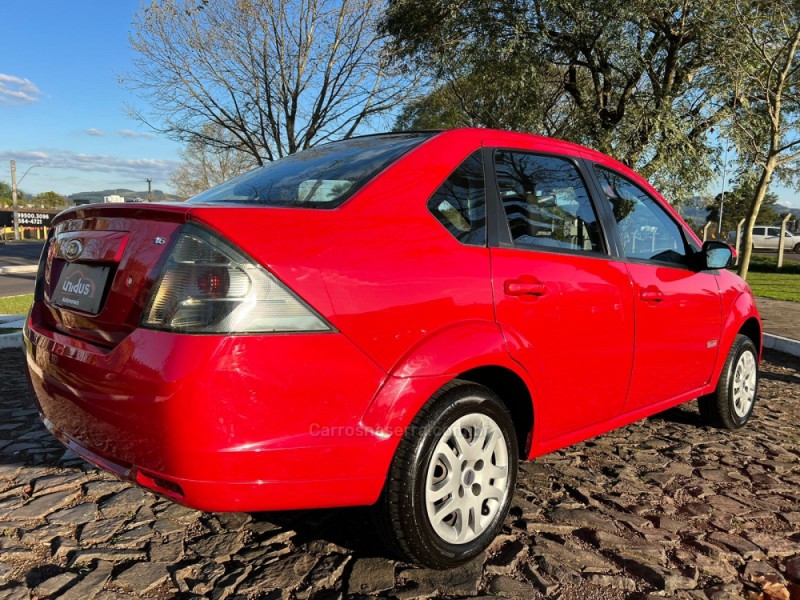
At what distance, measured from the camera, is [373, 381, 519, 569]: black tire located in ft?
6.97

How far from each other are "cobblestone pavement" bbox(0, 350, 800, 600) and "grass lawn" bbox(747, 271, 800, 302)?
11.8 meters

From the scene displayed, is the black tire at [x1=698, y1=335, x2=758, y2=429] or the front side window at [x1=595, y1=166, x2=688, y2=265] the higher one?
the front side window at [x1=595, y1=166, x2=688, y2=265]

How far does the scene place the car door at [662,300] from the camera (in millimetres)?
3188

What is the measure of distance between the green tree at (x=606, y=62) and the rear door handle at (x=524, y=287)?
8.13 meters

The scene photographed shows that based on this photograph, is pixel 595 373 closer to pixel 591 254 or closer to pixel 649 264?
pixel 591 254

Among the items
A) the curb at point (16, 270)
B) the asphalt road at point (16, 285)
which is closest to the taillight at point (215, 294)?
the asphalt road at point (16, 285)

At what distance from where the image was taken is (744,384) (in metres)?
4.25

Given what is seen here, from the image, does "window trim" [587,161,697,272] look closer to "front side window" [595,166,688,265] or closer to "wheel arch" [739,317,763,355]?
"front side window" [595,166,688,265]

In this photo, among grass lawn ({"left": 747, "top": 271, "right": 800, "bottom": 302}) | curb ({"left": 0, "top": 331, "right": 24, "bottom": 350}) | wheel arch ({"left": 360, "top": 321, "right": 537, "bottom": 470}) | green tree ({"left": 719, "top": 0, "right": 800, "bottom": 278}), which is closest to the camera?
wheel arch ({"left": 360, "top": 321, "right": 537, "bottom": 470})

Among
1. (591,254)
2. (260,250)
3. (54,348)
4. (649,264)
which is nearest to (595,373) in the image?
(591,254)

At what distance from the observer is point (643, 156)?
1053 cm

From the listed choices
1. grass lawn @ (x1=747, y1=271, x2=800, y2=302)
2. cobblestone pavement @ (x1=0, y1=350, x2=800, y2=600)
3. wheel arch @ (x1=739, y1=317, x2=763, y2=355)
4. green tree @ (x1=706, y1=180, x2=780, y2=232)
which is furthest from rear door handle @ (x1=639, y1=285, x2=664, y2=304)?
green tree @ (x1=706, y1=180, x2=780, y2=232)

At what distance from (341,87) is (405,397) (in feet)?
47.9

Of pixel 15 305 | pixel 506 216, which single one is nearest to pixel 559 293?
pixel 506 216
